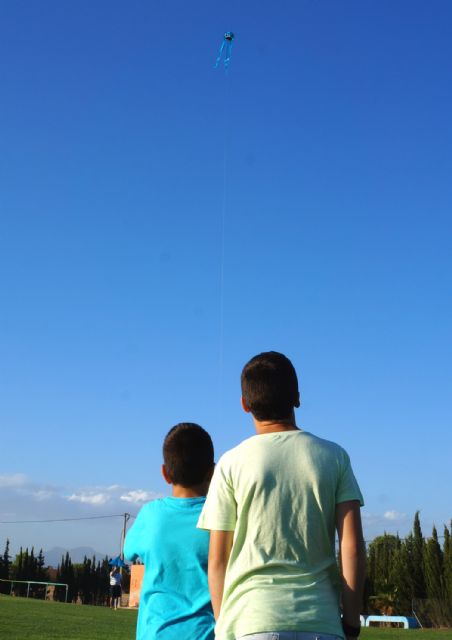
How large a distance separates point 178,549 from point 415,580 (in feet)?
119

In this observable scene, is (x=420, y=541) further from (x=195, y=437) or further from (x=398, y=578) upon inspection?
(x=195, y=437)

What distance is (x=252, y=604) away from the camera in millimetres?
2705

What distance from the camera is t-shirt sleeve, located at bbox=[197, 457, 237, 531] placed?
291cm

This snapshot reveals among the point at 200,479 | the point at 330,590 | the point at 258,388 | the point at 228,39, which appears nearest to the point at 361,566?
the point at 330,590

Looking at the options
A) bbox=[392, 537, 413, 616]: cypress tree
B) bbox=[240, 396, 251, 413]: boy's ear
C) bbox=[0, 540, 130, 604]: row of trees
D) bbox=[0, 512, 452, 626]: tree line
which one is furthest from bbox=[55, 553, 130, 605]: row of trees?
bbox=[240, 396, 251, 413]: boy's ear

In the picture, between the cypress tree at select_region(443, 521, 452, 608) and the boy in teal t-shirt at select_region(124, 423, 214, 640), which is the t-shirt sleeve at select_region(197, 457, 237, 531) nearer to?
the boy in teal t-shirt at select_region(124, 423, 214, 640)

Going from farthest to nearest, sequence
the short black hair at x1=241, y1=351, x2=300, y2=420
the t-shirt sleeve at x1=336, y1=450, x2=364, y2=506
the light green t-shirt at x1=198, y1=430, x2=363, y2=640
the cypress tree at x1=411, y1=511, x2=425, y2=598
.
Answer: the cypress tree at x1=411, y1=511, x2=425, y2=598
the short black hair at x1=241, y1=351, x2=300, y2=420
the t-shirt sleeve at x1=336, y1=450, x2=364, y2=506
the light green t-shirt at x1=198, y1=430, x2=363, y2=640

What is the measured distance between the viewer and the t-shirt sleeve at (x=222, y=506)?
291cm

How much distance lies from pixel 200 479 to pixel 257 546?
0.84m

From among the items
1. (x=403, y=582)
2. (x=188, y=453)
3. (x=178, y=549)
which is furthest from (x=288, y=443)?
(x=403, y=582)

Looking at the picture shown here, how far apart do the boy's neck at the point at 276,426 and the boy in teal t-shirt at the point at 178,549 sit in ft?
1.89

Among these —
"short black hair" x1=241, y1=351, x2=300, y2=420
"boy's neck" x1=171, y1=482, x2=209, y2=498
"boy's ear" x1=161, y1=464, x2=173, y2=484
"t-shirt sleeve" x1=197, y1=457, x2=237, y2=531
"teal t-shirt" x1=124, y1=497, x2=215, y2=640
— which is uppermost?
"short black hair" x1=241, y1=351, x2=300, y2=420

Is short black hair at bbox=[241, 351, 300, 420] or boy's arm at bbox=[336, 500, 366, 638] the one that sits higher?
short black hair at bbox=[241, 351, 300, 420]

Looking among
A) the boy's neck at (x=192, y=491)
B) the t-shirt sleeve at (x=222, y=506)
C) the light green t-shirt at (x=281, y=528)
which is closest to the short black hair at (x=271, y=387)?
the light green t-shirt at (x=281, y=528)
